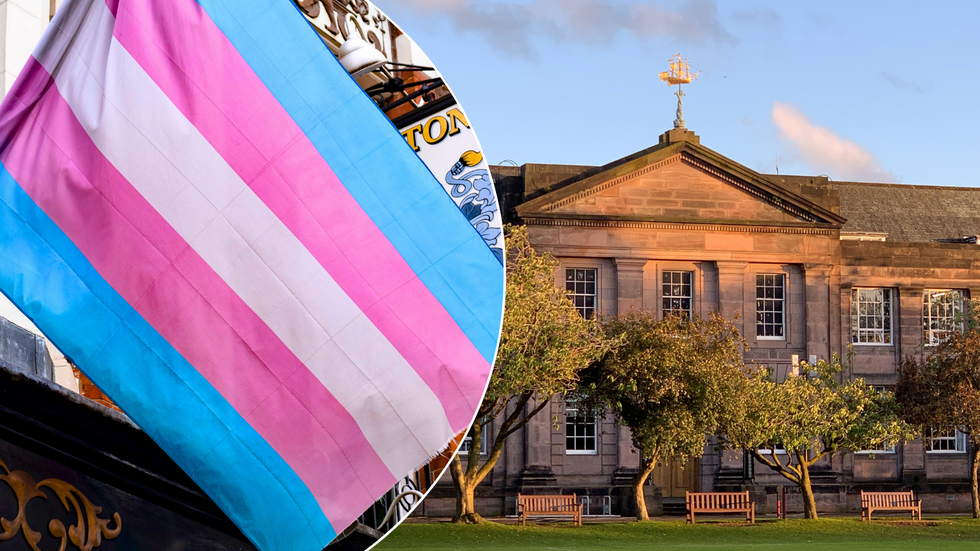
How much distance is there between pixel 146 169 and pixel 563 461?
34079mm

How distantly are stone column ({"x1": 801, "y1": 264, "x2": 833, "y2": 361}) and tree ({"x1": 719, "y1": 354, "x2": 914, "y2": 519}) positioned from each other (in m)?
5.94

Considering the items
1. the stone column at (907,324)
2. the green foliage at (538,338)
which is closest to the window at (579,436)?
the green foliage at (538,338)

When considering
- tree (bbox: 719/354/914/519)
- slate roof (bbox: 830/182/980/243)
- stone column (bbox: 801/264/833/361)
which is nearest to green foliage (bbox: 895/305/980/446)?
tree (bbox: 719/354/914/519)

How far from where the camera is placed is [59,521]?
2686 mm

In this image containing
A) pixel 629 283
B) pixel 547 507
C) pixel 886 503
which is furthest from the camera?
pixel 629 283

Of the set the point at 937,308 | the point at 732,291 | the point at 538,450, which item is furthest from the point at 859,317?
the point at 538,450

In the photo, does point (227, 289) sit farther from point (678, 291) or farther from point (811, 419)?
point (678, 291)

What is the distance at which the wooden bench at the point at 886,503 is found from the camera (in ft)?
105

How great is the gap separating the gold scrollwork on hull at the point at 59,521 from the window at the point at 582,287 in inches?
1352

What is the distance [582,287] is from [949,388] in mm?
12415

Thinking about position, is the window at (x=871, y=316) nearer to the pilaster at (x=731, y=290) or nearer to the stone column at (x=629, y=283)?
the pilaster at (x=731, y=290)

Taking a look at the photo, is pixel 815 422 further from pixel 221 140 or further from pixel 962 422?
pixel 221 140

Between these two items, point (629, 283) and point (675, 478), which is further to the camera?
point (675, 478)

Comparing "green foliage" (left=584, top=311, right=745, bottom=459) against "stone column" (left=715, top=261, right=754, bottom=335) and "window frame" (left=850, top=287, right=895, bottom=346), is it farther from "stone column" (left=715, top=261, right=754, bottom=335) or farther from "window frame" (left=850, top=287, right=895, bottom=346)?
"window frame" (left=850, top=287, right=895, bottom=346)
